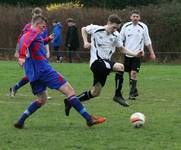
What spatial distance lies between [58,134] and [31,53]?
4.51ft

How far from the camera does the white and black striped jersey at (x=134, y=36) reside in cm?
1422

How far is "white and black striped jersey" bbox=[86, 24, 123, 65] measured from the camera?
10758mm

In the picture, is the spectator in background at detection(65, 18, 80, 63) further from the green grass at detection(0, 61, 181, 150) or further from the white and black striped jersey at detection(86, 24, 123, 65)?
the white and black striped jersey at detection(86, 24, 123, 65)

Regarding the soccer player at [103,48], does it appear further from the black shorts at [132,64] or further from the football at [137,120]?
the black shorts at [132,64]

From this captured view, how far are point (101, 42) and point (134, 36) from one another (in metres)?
3.52

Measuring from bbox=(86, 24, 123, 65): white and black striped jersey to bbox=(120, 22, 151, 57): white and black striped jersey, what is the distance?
3.36m

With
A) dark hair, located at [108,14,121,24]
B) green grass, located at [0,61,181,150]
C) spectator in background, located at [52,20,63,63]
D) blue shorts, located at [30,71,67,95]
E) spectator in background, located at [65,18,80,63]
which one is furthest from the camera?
spectator in background, located at [52,20,63,63]

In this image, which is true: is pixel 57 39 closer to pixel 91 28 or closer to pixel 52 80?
pixel 91 28

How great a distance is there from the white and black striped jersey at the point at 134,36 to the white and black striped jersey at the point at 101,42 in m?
3.36

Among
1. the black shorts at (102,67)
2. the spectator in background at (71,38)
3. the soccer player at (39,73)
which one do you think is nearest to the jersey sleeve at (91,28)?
the black shorts at (102,67)

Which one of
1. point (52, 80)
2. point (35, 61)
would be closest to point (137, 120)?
point (52, 80)

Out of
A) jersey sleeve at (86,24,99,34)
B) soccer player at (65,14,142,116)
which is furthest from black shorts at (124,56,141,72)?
jersey sleeve at (86,24,99,34)

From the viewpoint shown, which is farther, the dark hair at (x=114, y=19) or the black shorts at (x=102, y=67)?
the black shorts at (x=102, y=67)

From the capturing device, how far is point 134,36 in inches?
559
